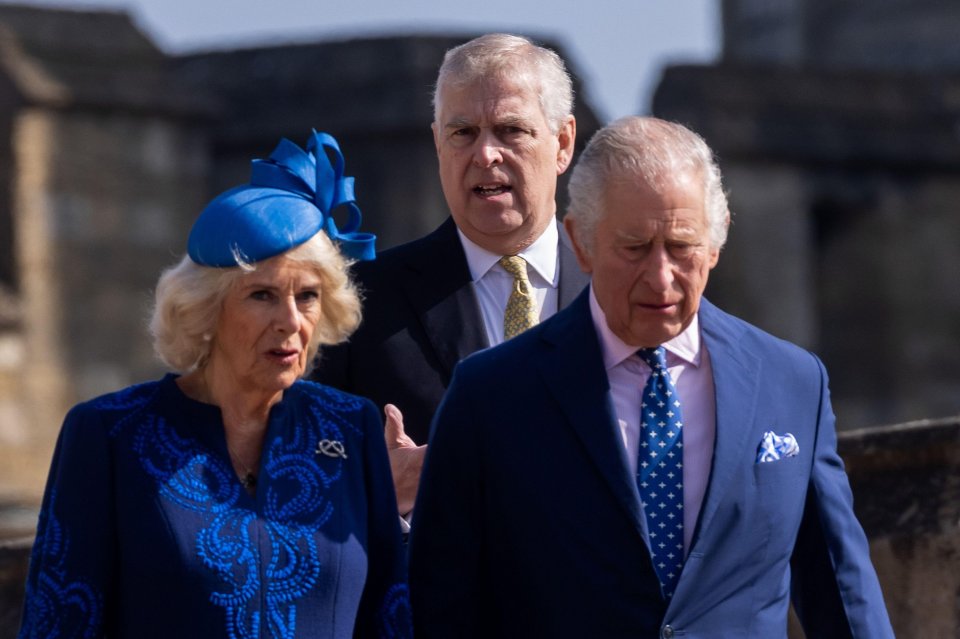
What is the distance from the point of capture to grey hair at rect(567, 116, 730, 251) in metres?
4.07

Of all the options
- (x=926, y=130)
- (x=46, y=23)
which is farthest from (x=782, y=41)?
(x=46, y=23)

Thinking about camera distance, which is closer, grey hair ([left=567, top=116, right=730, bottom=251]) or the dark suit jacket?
grey hair ([left=567, top=116, right=730, bottom=251])

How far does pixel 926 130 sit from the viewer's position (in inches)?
558

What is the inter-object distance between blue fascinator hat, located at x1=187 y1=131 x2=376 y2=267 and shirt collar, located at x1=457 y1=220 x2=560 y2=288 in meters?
0.45

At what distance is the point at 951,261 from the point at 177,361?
10630 millimetres

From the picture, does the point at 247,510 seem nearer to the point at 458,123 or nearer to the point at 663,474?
the point at 663,474

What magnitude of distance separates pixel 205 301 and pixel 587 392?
29.2 inches

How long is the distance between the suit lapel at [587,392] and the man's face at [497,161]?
0.55 meters

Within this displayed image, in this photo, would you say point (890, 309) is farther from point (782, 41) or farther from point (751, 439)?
point (751, 439)

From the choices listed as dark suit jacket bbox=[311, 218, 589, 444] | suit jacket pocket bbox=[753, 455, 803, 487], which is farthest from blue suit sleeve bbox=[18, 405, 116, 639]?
A: suit jacket pocket bbox=[753, 455, 803, 487]

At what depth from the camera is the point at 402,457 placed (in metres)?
4.55

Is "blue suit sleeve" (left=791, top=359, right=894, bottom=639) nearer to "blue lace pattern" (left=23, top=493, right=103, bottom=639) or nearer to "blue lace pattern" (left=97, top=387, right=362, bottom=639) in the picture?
"blue lace pattern" (left=97, top=387, right=362, bottom=639)

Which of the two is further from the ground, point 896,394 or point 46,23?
point 46,23

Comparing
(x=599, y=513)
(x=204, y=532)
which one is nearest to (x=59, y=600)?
(x=204, y=532)
